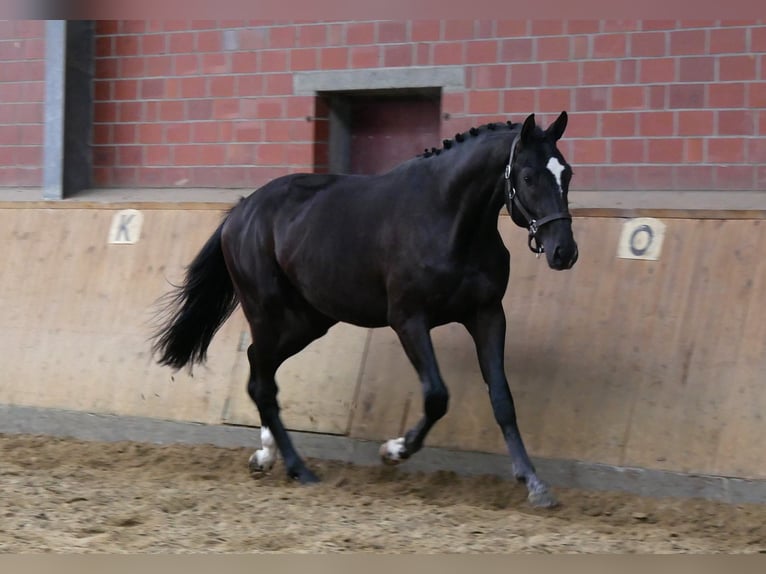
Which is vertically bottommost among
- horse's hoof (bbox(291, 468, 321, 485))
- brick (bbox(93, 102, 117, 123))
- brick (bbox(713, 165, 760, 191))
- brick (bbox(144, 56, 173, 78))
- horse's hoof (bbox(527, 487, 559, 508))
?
horse's hoof (bbox(291, 468, 321, 485))

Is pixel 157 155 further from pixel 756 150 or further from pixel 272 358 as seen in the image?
pixel 756 150

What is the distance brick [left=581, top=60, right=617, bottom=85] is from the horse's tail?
2.81 metres

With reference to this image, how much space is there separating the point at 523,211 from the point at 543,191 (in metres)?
0.15

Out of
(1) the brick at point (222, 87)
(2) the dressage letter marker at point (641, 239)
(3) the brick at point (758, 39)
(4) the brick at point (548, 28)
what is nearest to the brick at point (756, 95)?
(3) the brick at point (758, 39)

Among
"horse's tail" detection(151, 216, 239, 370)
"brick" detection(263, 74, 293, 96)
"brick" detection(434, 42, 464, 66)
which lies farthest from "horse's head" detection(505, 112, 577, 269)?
"brick" detection(263, 74, 293, 96)

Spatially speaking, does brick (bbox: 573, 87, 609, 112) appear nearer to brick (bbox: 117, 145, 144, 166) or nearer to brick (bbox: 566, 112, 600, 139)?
brick (bbox: 566, 112, 600, 139)

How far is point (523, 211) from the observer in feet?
15.8

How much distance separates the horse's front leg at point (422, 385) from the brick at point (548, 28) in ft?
9.87

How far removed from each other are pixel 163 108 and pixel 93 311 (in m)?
2.11

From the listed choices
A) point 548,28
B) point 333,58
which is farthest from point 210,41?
point 548,28

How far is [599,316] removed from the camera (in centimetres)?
595

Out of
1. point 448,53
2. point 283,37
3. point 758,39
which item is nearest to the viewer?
point 758,39

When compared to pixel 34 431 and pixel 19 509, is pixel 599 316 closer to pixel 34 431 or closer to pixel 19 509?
pixel 19 509

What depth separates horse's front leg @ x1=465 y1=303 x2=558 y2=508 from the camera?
15.8 feet
